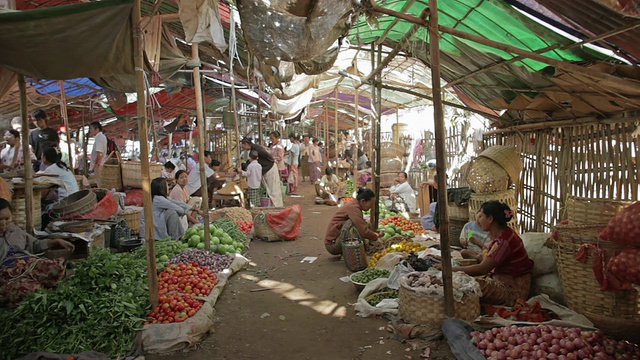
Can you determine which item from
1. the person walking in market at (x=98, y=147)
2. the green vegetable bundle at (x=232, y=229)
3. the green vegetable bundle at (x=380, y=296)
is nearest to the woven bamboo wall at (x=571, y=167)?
the green vegetable bundle at (x=380, y=296)

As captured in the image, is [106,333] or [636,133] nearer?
[106,333]

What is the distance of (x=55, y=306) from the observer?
369cm

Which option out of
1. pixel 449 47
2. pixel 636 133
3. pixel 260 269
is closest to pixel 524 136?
pixel 449 47

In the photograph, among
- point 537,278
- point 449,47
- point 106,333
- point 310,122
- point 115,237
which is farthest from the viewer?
point 310,122

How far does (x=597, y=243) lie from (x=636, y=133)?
1.19 metres

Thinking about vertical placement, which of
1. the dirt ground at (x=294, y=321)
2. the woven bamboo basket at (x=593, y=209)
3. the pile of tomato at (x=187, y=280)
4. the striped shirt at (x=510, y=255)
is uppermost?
the woven bamboo basket at (x=593, y=209)

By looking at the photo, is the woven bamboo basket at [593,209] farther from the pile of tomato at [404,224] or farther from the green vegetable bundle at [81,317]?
the green vegetable bundle at [81,317]

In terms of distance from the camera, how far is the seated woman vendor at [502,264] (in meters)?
4.29

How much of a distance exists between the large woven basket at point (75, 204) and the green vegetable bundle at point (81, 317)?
6.80 feet

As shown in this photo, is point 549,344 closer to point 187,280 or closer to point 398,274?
point 398,274

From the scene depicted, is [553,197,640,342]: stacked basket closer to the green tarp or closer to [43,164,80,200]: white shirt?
the green tarp

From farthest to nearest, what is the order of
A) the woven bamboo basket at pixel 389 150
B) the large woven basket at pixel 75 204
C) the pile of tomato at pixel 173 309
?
the woven bamboo basket at pixel 389 150
the large woven basket at pixel 75 204
the pile of tomato at pixel 173 309

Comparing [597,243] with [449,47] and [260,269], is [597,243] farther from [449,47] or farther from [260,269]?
[260,269]

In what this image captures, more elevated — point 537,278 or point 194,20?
point 194,20
